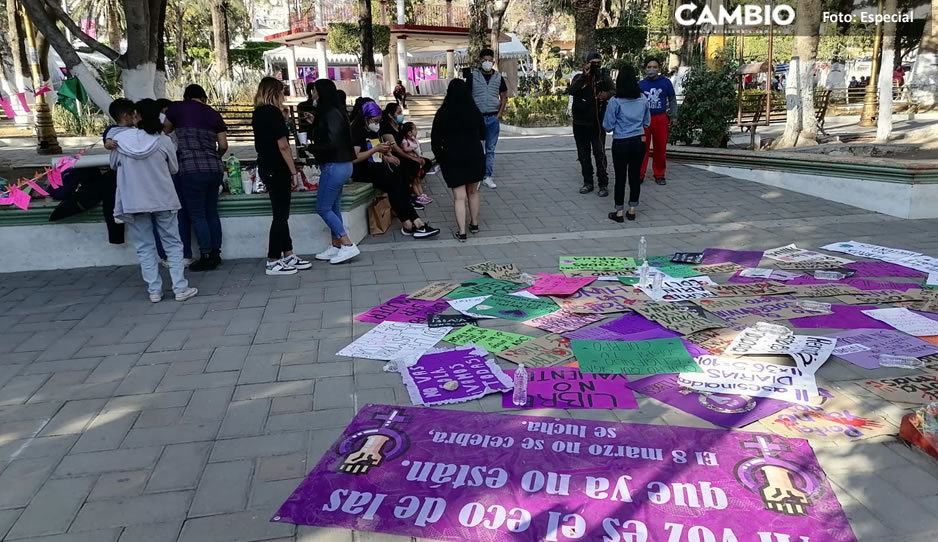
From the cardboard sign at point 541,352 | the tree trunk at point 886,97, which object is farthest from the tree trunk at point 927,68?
the cardboard sign at point 541,352

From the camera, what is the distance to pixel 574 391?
11.6ft

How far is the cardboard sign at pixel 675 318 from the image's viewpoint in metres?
4.29

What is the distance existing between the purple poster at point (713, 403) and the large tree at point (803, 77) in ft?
31.2

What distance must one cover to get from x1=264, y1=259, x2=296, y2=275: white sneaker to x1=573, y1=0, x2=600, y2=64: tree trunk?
1326cm

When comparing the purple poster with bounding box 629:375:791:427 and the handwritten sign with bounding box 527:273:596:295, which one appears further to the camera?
the handwritten sign with bounding box 527:273:596:295

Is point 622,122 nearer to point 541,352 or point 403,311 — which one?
point 403,311

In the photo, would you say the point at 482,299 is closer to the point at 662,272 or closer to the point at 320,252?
the point at 662,272

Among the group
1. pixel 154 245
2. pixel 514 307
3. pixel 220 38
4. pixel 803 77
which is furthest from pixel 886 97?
pixel 220 38

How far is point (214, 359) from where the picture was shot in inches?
161

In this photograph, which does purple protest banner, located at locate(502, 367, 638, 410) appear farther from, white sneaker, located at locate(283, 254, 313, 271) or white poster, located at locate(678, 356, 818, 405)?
white sneaker, located at locate(283, 254, 313, 271)

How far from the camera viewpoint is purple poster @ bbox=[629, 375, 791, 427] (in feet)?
10.5

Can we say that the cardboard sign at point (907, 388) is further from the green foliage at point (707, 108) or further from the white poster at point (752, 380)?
the green foliage at point (707, 108)

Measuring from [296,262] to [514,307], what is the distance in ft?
7.40

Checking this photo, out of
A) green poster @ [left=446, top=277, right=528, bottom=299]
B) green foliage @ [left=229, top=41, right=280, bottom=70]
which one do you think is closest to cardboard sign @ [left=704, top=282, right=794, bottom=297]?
green poster @ [left=446, top=277, right=528, bottom=299]
